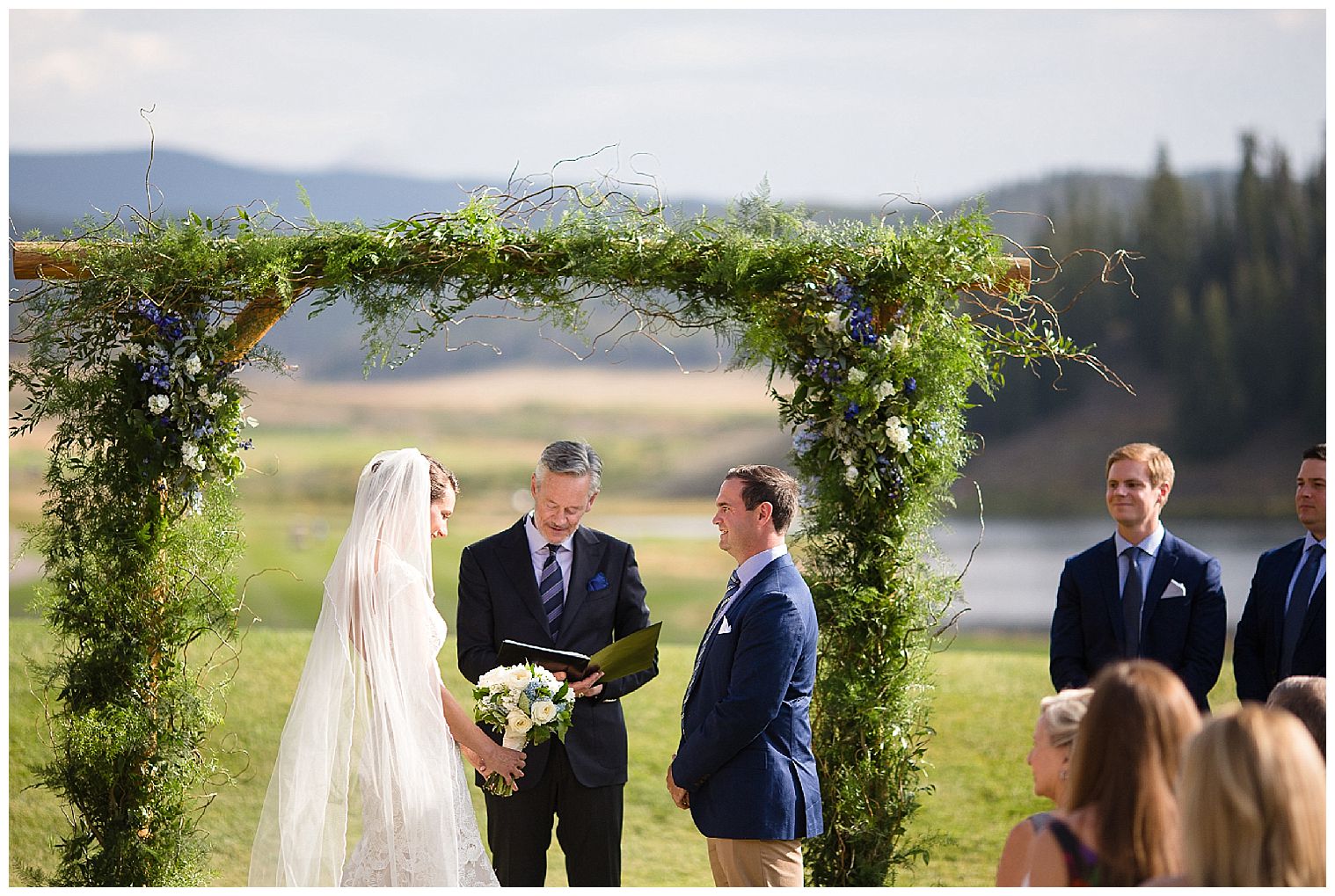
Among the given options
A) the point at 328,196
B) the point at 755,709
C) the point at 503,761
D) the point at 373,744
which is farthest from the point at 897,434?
the point at 328,196

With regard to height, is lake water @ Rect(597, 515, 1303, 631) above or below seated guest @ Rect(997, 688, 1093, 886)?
below

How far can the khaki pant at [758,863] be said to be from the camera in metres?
3.85

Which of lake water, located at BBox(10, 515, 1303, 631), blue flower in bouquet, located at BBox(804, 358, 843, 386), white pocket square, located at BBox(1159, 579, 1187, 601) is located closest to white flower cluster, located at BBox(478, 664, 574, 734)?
blue flower in bouquet, located at BBox(804, 358, 843, 386)

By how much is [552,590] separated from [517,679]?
549 mm

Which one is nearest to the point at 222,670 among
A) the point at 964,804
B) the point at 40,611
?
the point at 40,611

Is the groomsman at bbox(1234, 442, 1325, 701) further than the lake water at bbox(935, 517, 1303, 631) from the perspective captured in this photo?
No

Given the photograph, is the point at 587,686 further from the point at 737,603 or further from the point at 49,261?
the point at 49,261

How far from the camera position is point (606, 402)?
2039 cm

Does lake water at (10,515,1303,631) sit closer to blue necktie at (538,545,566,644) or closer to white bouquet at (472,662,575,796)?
blue necktie at (538,545,566,644)

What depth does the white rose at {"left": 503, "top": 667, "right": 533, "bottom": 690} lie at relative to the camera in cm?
406

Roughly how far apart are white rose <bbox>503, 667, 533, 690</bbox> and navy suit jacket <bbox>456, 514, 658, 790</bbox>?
0.36 m

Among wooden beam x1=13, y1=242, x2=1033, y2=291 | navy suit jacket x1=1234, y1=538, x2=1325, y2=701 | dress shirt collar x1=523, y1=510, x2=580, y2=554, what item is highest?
wooden beam x1=13, y1=242, x2=1033, y2=291

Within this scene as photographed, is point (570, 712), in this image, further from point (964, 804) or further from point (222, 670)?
point (222, 670)

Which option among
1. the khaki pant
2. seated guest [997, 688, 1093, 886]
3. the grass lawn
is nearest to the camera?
seated guest [997, 688, 1093, 886]
